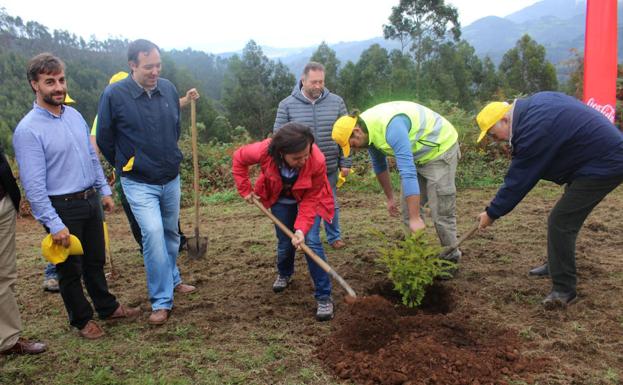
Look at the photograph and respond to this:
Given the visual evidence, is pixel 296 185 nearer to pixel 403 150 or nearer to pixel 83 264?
pixel 403 150

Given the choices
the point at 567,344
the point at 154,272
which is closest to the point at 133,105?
the point at 154,272

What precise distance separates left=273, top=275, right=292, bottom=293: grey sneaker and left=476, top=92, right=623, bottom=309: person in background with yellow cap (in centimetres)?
190

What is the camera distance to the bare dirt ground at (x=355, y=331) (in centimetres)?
298

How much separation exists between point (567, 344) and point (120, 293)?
3.76 metres

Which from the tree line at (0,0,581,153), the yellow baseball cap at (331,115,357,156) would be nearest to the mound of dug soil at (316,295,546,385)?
the yellow baseball cap at (331,115,357,156)

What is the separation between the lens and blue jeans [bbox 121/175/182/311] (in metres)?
3.62

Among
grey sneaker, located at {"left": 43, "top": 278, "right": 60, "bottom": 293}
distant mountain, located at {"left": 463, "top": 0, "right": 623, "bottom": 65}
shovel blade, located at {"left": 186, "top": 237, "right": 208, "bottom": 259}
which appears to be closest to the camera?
grey sneaker, located at {"left": 43, "top": 278, "right": 60, "bottom": 293}

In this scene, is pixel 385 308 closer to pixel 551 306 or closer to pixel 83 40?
pixel 551 306

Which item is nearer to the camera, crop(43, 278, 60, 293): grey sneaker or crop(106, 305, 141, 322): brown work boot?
crop(106, 305, 141, 322): brown work boot

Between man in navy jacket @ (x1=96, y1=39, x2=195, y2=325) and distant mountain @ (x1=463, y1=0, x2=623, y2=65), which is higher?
distant mountain @ (x1=463, y1=0, x2=623, y2=65)

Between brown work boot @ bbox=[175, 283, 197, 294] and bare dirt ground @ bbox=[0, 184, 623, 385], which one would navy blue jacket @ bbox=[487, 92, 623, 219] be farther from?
brown work boot @ bbox=[175, 283, 197, 294]

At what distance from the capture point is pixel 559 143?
3346mm

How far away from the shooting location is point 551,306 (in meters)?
3.70

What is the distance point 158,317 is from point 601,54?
6.48 metres
